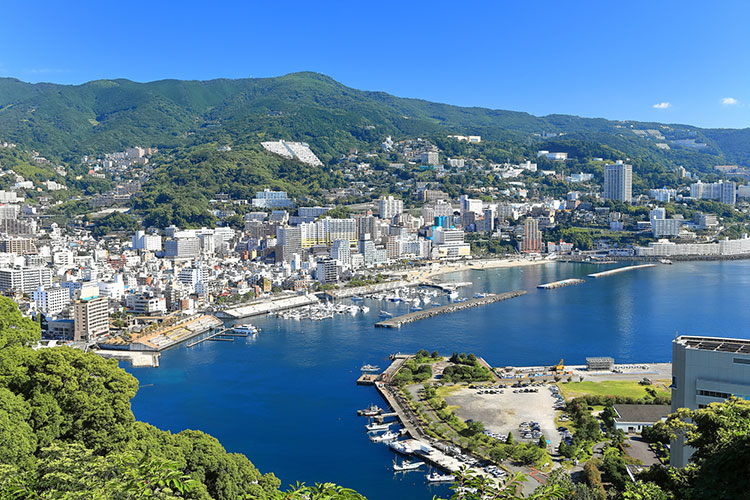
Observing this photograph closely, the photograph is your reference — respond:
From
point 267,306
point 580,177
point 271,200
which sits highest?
point 580,177

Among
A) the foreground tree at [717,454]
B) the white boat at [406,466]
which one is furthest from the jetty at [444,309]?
the foreground tree at [717,454]

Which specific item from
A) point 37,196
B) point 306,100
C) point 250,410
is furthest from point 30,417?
point 306,100

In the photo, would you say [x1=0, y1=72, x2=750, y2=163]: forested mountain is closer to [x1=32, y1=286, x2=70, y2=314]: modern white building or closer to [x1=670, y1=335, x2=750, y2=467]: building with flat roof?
[x1=32, y1=286, x2=70, y2=314]: modern white building

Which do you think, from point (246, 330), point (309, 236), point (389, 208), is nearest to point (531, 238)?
point (389, 208)

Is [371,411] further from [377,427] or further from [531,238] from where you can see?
[531,238]

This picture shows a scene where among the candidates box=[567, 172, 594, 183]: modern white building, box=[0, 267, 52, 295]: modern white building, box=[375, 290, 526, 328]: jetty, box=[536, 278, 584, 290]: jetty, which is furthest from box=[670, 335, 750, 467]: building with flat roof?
box=[567, 172, 594, 183]: modern white building

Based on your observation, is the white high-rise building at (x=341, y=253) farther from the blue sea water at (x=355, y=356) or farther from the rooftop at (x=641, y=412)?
the rooftop at (x=641, y=412)
